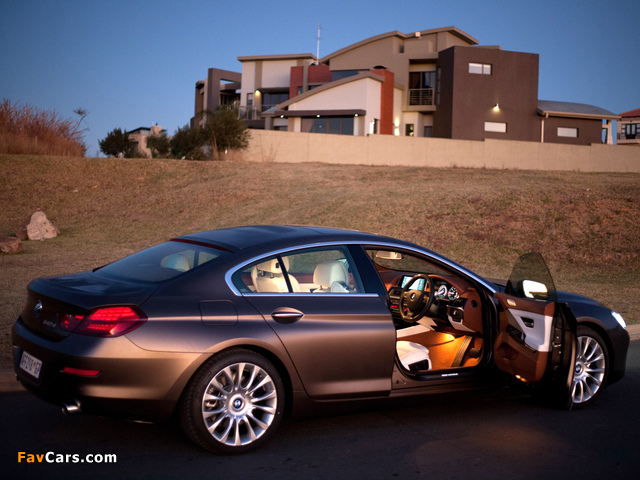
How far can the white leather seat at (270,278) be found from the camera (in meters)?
4.48

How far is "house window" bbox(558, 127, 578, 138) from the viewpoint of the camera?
45.3 m

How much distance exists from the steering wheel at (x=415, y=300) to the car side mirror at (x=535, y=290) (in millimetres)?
741

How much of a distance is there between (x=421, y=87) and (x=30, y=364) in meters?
44.0

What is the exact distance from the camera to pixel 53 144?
28875 mm

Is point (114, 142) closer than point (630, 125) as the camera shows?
Yes

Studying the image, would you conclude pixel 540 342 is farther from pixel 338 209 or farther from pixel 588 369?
pixel 338 209

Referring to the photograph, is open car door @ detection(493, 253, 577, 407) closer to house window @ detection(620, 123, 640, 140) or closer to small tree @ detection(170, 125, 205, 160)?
small tree @ detection(170, 125, 205, 160)

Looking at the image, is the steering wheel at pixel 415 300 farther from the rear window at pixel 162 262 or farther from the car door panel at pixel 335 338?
the rear window at pixel 162 262

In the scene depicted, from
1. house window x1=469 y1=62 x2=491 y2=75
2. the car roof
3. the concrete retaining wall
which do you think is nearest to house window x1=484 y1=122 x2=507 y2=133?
house window x1=469 y1=62 x2=491 y2=75

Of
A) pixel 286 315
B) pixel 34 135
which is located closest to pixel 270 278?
pixel 286 315

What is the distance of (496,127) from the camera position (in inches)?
Answer: 1738

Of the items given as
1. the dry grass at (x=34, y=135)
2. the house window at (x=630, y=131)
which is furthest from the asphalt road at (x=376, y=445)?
the house window at (x=630, y=131)

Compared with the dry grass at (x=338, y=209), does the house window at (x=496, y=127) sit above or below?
above

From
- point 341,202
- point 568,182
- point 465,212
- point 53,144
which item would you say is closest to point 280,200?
point 341,202
